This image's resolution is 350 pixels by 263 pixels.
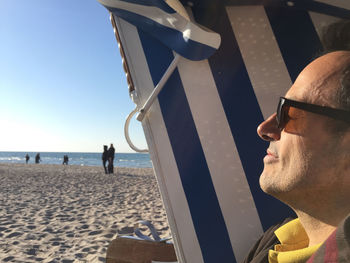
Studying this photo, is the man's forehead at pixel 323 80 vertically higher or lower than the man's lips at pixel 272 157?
higher

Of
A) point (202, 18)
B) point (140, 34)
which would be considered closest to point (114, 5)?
point (140, 34)

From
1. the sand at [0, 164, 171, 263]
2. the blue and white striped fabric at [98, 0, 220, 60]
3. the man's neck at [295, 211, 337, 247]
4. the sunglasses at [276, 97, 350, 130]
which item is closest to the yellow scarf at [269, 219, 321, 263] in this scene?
the man's neck at [295, 211, 337, 247]

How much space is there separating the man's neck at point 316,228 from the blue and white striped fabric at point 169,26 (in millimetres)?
757

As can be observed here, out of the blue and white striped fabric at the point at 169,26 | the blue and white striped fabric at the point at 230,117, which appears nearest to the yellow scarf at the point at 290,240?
the blue and white striped fabric at the point at 230,117

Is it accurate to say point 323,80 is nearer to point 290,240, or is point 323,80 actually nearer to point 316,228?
point 316,228

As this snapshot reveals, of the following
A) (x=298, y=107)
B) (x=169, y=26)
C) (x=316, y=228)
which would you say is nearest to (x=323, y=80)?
(x=298, y=107)

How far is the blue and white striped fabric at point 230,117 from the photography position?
1.26 metres

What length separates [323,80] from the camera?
0.76 m

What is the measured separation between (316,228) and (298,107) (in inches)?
15.2

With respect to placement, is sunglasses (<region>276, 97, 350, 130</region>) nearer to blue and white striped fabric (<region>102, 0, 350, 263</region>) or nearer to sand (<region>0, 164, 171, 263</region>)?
blue and white striped fabric (<region>102, 0, 350, 263</region>)

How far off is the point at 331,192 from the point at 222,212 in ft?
2.16

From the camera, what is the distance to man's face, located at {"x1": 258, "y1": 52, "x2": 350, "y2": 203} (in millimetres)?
706

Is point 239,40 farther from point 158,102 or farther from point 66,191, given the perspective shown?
point 66,191

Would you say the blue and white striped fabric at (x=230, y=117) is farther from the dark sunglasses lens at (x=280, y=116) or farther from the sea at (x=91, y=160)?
the sea at (x=91, y=160)
